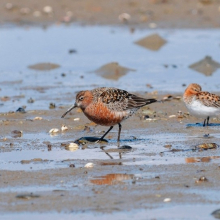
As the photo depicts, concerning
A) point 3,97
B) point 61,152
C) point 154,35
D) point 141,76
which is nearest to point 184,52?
point 154,35

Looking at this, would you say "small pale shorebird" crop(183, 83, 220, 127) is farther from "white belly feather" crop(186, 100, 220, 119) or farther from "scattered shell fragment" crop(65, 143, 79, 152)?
"scattered shell fragment" crop(65, 143, 79, 152)

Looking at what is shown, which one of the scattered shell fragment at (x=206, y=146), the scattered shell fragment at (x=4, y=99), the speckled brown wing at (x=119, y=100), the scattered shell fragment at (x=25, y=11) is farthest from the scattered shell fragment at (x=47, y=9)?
the scattered shell fragment at (x=206, y=146)

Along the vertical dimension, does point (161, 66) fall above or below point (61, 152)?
below

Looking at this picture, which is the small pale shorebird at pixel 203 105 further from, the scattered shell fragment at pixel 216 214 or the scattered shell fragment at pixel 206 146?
the scattered shell fragment at pixel 216 214

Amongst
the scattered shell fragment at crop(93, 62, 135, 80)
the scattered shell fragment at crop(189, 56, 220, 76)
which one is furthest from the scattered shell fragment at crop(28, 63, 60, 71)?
the scattered shell fragment at crop(189, 56, 220, 76)

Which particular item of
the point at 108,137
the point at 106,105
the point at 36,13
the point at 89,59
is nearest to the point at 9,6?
the point at 36,13

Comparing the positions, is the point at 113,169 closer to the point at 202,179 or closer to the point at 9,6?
the point at 202,179

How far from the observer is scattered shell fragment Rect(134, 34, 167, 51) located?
66.5 feet

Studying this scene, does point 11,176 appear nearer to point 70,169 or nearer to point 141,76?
point 70,169

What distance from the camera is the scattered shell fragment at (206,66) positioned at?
17.0 m

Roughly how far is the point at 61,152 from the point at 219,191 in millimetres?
2890

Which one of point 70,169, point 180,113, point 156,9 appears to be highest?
point 70,169

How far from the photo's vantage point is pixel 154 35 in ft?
67.5

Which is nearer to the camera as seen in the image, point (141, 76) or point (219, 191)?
point (219, 191)
